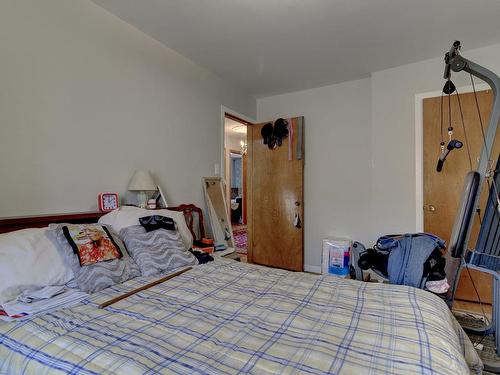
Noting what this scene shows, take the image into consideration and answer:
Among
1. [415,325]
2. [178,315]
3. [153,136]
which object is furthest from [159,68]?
[415,325]

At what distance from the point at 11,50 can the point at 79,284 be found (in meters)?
1.43

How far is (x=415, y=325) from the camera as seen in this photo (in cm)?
103

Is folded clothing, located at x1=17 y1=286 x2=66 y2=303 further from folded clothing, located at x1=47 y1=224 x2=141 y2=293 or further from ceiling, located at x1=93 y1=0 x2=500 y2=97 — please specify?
ceiling, located at x1=93 y1=0 x2=500 y2=97

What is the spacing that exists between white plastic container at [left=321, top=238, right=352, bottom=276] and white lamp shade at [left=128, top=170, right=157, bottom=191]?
233 cm

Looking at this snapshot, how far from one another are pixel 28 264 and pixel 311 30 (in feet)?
8.48

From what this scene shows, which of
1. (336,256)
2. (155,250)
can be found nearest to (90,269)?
(155,250)

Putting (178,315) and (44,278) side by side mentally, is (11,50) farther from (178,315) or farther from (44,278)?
(178,315)

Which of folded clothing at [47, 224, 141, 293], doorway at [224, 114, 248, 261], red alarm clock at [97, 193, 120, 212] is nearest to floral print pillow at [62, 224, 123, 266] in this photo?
folded clothing at [47, 224, 141, 293]

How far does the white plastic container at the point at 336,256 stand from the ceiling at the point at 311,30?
6.90ft

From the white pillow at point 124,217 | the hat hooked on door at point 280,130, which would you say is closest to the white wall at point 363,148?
the hat hooked on door at point 280,130

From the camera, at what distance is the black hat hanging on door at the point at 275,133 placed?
3830 millimetres

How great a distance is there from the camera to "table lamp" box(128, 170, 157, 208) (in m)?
2.15

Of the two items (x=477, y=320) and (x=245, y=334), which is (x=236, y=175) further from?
(x=245, y=334)

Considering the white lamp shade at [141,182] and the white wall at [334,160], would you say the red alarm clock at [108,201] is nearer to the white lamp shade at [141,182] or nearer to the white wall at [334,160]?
the white lamp shade at [141,182]
